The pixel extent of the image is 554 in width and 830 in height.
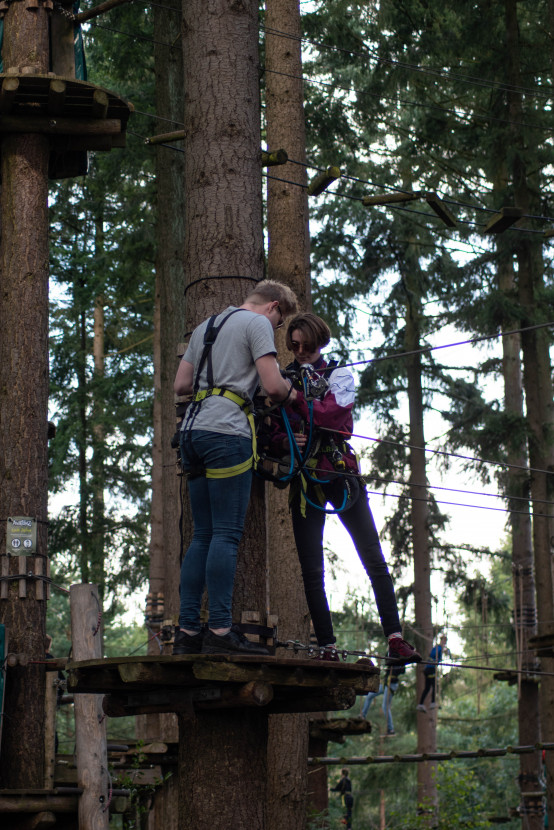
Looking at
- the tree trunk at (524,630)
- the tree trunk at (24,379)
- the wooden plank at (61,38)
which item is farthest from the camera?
the tree trunk at (524,630)

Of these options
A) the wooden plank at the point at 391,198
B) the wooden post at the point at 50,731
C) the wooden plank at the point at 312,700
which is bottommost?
the wooden post at the point at 50,731

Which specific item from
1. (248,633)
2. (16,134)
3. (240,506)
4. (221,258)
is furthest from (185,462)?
(16,134)

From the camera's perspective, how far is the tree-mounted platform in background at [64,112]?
838 cm

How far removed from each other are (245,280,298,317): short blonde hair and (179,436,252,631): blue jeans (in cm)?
73

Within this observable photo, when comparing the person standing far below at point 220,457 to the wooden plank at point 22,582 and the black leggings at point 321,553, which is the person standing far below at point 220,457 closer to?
the black leggings at point 321,553

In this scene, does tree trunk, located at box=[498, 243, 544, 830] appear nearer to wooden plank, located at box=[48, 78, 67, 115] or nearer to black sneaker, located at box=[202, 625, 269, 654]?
wooden plank, located at box=[48, 78, 67, 115]

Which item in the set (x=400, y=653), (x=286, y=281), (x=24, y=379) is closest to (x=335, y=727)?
(x=286, y=281)

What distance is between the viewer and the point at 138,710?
16.8 feet

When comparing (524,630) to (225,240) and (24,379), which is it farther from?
(225,240)

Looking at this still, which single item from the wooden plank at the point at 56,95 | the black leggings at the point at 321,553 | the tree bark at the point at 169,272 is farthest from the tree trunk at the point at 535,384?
the black leggings at the point at 321,553

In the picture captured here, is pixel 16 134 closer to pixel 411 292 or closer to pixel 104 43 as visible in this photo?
pixel 104 43

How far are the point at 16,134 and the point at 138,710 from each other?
5.49 metres

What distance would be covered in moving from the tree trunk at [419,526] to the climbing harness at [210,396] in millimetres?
16001

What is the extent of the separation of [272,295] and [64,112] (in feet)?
15.0
